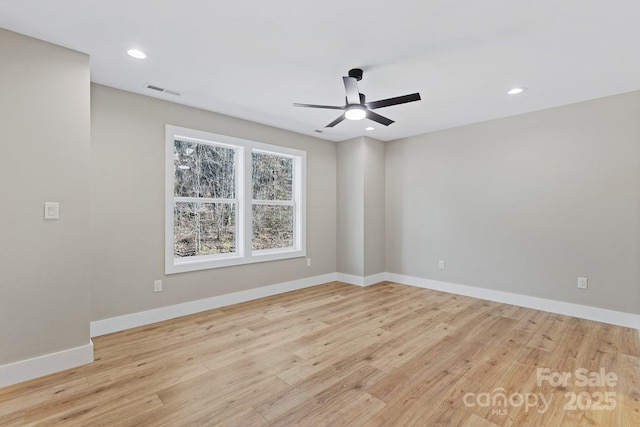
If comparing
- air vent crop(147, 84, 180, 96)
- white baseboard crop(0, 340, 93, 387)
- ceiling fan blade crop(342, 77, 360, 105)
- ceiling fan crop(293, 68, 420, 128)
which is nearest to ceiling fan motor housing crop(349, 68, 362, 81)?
ceiling fan crop(293, 68, 420, 128)

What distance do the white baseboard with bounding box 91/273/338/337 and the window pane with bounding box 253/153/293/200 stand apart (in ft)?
4.60

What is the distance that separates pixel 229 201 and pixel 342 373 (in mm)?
2773

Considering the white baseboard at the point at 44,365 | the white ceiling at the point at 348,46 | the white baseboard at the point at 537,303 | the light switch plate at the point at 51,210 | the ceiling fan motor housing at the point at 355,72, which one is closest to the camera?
the white ceiling at the point at 348,46

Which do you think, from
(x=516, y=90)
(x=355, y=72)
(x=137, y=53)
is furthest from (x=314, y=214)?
(x=137, y=53)

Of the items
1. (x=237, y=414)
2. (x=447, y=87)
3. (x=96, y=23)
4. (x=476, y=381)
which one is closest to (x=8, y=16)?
(x=96, y=23)

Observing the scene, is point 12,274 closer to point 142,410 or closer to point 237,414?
point 142,410

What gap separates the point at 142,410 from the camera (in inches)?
76.5

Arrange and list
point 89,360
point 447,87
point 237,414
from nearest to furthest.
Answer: point 237,414
point 89,360
point 447,87

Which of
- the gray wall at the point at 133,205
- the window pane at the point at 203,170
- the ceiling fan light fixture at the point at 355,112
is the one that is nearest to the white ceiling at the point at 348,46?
the gray wall at the point at 133,205

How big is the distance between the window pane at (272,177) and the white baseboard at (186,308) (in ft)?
4.60

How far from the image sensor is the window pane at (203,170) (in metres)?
3.89

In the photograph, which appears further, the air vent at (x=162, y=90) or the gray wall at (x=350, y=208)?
the gray wall at (x=350, y=208)

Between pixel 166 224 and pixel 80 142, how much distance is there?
1.30 m

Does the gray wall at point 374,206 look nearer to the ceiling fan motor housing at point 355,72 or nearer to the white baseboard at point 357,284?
Answer: the white baseboard at point 357,284
